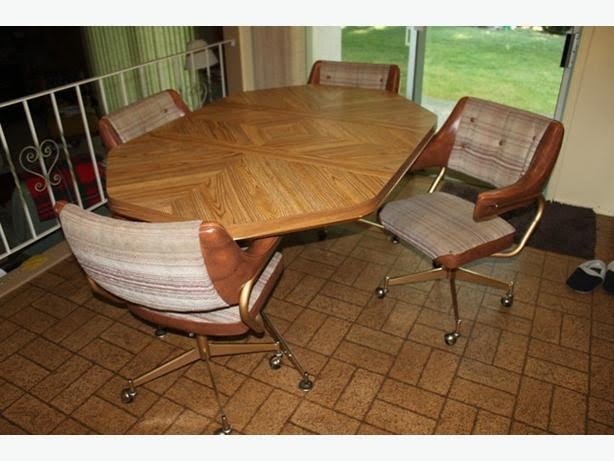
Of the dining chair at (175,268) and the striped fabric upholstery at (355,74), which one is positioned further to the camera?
the striped fabric upholstery at (355,74)

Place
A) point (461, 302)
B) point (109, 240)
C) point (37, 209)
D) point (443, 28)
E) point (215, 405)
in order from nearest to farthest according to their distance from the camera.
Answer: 1. point (109, 240)
2. point (215, 405)
3. point (461, 302)
4. point (37, 209)
5. point (443, 28)

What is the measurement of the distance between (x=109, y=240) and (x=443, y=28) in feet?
10.2

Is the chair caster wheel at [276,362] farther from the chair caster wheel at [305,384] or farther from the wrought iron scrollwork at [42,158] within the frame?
the wrought iron scrollwork at [42,158]

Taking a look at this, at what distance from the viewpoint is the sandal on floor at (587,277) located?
7.91 feet

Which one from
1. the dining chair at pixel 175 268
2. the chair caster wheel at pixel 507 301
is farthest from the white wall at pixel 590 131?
the dining chair at pixel 175 268

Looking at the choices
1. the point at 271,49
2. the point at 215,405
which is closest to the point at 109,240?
the point at 215,405

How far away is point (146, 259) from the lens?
129 centimetres

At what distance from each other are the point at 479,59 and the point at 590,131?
107 cm

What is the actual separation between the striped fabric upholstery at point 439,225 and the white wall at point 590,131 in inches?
52.5

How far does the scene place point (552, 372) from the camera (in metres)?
1.99

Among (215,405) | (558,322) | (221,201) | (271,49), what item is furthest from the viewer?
(271,49)

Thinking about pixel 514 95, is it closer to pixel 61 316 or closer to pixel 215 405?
pixel 215 405

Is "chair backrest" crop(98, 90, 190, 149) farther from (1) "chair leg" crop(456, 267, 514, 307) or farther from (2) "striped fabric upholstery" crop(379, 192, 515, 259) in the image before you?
(1) "chair leg" crop(456, 267, 514, 307)

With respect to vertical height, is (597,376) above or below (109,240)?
below
